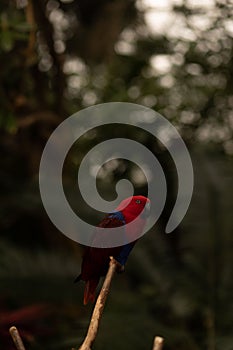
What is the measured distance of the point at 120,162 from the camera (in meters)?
3.76

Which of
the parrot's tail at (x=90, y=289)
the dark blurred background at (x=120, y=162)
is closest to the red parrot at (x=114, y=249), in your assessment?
the parrot's tail at (x=90, y=289)

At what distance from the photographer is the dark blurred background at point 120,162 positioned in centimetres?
295

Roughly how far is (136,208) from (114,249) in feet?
0.19

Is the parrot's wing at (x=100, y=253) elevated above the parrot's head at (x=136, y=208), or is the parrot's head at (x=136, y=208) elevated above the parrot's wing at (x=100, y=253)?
the parrot's head at (x=136, y=208)

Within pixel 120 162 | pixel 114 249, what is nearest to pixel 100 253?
pixel 114 249

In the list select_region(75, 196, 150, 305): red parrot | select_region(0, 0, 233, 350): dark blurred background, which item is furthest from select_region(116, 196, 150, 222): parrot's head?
select_region(0, 0, 233, 350): dark blurred background

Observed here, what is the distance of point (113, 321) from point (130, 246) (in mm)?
1990

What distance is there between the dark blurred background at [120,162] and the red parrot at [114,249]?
1.60 m

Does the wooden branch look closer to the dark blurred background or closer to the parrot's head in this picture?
the parrot's head

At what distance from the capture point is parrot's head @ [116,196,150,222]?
1.94 feet

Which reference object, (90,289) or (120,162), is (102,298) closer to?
(90,289)

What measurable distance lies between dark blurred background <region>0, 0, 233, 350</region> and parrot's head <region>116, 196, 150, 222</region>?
1660 mm

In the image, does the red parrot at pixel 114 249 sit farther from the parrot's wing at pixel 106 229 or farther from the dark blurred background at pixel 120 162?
the dark blurred background at pixel 120 162

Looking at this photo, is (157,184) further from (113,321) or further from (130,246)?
(113,321)
